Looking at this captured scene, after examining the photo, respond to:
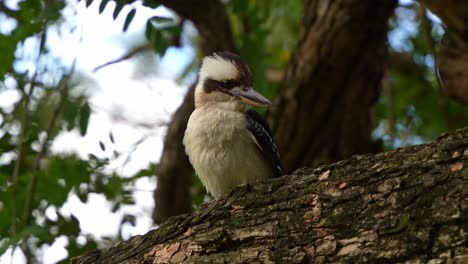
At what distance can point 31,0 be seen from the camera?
5.75 meters

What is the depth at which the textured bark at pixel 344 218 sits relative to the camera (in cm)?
330

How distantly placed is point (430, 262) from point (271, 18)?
18.8 ft

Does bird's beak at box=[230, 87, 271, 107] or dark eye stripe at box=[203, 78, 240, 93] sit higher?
dark eye stripe at box=[203, 78, 240, 93]

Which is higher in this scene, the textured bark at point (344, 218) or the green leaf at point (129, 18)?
the green leaf at point (129, 18)

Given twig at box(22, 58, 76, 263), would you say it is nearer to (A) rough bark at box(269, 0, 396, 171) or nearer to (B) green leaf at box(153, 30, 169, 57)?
(B) green leaf at box(153, 30, 169, 57)

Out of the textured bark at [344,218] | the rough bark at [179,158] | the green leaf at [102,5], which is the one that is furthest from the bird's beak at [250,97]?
the textured bark at [344,218]

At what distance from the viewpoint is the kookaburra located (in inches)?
212

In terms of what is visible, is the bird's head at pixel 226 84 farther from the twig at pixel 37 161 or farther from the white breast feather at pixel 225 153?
the twig at pixel 37 161

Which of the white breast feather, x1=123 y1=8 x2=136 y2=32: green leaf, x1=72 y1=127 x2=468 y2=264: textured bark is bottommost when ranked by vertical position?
x1=72 y1=127 x2=468 y2=264: textured bark

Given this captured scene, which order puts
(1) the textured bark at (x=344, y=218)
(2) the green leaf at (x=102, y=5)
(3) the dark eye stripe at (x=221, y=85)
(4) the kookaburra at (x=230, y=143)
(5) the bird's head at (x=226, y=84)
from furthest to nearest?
(3) the dark eye stripe at (x=221, y=85) → (5) the bird's head at (x=226, y=84) → (4) the kookaburra at (x=230, y=143) → (2) the green leaf at (x=102, y=5) → (1) the textured bark at (x=344, y=218)

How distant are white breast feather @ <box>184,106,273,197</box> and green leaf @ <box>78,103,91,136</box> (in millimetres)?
716

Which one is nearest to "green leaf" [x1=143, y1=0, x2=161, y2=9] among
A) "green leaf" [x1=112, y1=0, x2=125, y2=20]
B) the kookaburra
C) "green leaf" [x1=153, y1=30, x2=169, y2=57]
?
"green leaf" [x1=112, y1=0, x2=125, y2=20]

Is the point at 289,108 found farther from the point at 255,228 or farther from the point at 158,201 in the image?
the point at 255,228

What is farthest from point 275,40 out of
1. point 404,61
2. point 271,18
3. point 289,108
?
point 289,108
